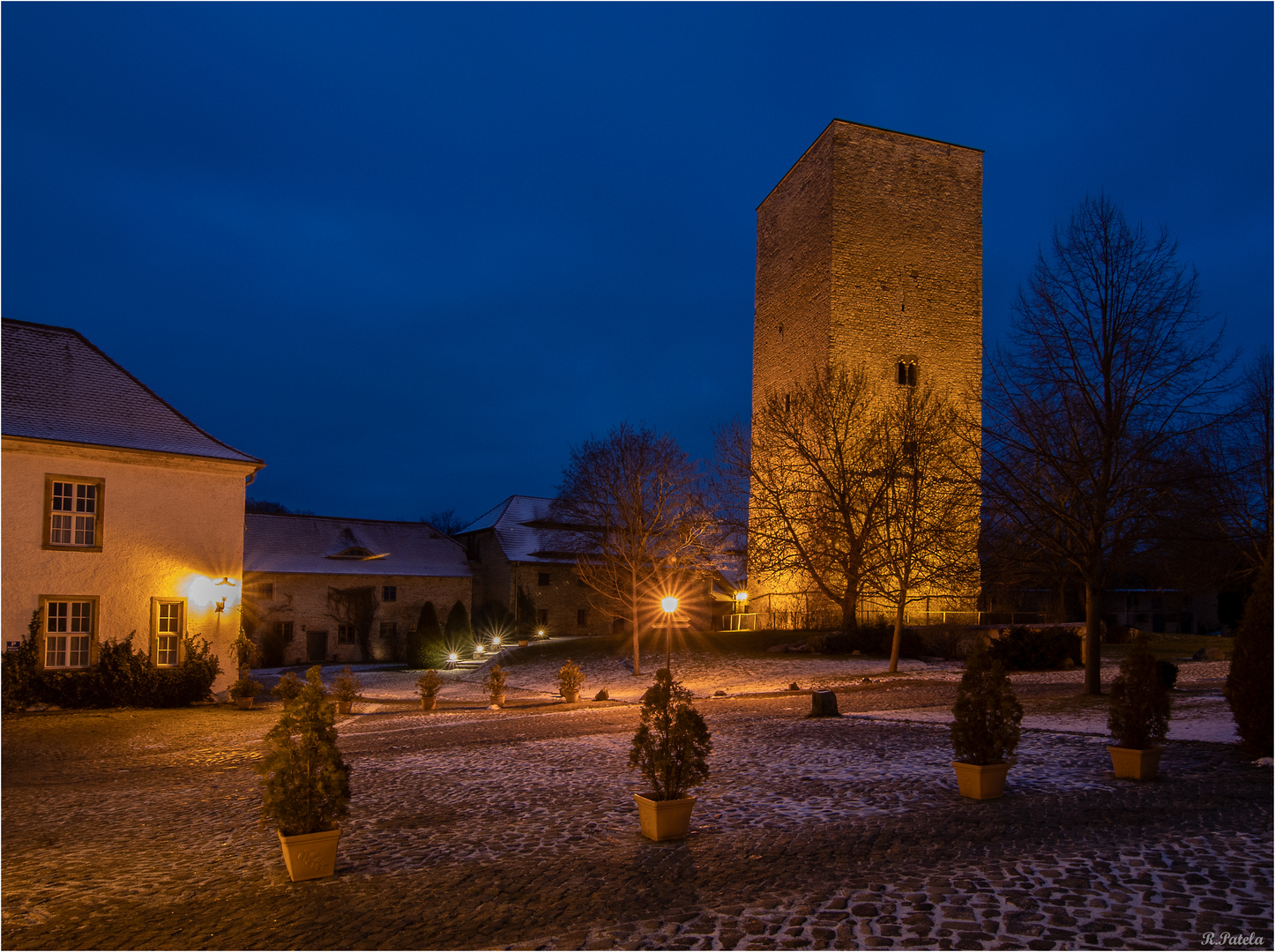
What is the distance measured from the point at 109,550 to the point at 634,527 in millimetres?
15809

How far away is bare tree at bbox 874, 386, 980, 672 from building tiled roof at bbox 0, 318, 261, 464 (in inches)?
760

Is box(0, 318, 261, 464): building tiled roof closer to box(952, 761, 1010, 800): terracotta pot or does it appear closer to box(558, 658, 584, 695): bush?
box(558, 658, 584, 695): bush

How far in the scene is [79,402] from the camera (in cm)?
2144

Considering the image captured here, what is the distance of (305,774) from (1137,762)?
8.41 meters

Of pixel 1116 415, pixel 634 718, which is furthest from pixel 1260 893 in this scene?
pixel 1116 415

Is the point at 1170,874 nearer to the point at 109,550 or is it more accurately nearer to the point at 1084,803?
the point at 1084,803

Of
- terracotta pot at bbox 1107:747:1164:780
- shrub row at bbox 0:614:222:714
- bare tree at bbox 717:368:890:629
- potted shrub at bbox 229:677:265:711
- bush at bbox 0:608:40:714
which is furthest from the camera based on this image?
bare tree at bbox 717:368:890:629

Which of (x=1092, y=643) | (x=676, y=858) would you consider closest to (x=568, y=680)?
(x=1092, y=643)

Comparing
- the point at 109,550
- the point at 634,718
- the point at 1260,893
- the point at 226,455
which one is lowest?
the point at 634,718

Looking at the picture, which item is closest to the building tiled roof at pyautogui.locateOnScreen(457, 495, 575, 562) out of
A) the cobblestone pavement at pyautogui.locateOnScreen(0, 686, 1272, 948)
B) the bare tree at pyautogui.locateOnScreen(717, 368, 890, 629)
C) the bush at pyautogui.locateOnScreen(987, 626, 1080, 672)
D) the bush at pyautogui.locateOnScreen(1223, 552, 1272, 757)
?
the bare tree at pyautogui.locateOnScreen(717, 368, 890, 629)

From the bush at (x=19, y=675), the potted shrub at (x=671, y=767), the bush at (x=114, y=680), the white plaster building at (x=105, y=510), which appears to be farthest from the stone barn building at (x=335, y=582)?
the potted shrub at (x=671, y=767)

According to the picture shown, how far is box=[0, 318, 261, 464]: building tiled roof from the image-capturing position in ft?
66.6

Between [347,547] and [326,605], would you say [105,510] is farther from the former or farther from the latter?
[347,547]

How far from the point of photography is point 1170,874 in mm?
5914
